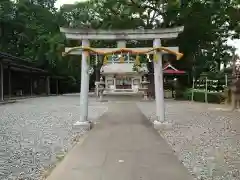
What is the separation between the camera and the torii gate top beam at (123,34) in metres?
13.3

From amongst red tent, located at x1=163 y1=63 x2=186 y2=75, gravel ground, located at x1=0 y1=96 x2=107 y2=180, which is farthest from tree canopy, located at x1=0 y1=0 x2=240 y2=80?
gravel ground, located at x1=0 y1=96 x2=107 y2=180

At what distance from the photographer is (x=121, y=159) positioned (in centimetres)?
771

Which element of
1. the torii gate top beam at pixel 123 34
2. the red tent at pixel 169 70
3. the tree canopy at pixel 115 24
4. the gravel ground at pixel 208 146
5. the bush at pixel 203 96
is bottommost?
the gravel ground at pixel 208 146

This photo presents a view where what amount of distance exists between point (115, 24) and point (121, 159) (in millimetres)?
25307

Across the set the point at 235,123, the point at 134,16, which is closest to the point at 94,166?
the point at 235,123

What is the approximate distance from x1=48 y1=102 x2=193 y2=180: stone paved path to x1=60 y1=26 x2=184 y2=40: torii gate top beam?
3.43m

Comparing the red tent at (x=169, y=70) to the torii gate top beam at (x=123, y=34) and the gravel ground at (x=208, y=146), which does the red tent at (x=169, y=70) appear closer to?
the gravel ground at (x=208, y=146)

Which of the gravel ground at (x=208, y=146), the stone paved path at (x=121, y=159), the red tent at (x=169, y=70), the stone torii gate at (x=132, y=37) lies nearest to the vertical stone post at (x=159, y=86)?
the stone torii gate at (x=132, y=37)

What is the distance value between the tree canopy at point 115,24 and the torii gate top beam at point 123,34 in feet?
42.1

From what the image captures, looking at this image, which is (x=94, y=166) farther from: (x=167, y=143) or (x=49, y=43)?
(x=49, y=43)

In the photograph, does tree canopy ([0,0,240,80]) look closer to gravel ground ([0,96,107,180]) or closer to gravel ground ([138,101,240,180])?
gravel ground ([138,101,240,180])

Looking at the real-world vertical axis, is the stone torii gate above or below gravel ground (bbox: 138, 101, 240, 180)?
above

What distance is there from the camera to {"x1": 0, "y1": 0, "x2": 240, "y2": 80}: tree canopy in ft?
105

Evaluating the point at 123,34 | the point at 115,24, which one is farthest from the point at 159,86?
the point at 115,24
